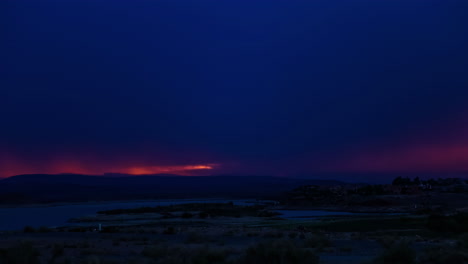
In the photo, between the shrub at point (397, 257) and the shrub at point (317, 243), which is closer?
the shrub at point (397, 257)

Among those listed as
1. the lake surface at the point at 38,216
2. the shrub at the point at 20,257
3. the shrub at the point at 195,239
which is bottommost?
the lake surface at the point at 38,216

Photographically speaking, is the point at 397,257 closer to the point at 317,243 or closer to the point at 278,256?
the point at 278,256

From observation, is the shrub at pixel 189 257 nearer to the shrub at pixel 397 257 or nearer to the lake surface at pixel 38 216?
the shrub at pixel 397 257

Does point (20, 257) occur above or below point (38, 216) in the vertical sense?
above

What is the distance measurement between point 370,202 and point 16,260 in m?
75.1

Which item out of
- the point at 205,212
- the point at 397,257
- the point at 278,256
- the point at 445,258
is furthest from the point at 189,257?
the point at 205,212

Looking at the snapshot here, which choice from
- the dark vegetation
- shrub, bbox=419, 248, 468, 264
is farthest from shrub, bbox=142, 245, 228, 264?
the dark vegetation

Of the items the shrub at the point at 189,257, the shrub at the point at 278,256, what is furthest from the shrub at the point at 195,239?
the shrub at the point at 278,256

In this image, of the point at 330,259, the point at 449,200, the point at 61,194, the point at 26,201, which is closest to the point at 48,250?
the point at 330,259

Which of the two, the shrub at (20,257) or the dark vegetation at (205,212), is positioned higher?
the shrub at (20,257)

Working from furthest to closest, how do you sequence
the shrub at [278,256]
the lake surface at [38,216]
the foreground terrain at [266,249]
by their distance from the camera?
the lake surface at [38,216], the foreground terrain at [266,249], the shrub at [278,256]

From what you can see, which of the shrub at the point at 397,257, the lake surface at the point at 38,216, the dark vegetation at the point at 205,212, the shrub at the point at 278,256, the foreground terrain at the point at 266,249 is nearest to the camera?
the shrub at the point at 278,256

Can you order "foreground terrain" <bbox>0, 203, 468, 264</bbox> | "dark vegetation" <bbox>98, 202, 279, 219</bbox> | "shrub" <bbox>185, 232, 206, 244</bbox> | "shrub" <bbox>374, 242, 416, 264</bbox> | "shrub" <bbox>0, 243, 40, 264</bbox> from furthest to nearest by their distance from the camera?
"dark vegetation" <bbox>98, 202, 279, 219</bbox>, "shrub" <bbox>185, 232, 206, 244</bbox>, "shrub" <bbox>0, 243, 40, 264</bbox>, "foreground terrain" <bbox>0, 203, 468, 264</bbox>, "shrub" <bbox>374, 242, 416, 264</bbox>

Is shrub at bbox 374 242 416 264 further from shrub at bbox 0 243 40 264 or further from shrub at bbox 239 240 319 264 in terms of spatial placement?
shrub at bbox 0 243 40 264
